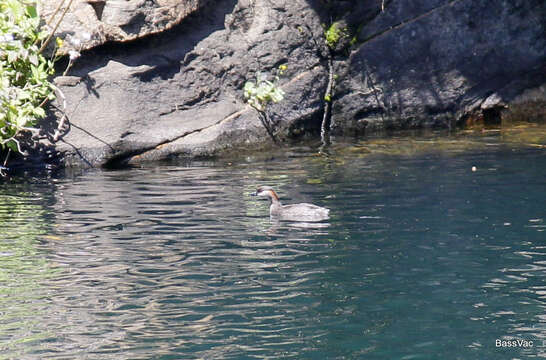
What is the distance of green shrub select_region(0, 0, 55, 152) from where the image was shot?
1348 cm

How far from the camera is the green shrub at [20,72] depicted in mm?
13477

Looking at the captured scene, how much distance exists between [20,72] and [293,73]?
5997mm

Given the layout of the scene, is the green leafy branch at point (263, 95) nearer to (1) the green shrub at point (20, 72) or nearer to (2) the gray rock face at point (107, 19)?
(2) the gray rock face at point (107, 19)

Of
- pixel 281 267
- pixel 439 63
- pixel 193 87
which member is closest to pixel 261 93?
pixel 193 87

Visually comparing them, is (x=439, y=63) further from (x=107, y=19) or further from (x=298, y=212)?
(x=298, y=212)

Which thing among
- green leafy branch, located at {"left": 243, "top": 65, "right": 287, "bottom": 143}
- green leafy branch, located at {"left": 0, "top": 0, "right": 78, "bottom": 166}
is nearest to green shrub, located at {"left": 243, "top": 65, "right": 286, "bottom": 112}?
green leafy branch, located at {"left": 243, "top": 65, "right": 287, "bottom": 143}

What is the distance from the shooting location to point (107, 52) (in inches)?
649

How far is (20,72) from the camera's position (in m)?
15.0

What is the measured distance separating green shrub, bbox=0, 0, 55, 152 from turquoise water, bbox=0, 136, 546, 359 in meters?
1.21

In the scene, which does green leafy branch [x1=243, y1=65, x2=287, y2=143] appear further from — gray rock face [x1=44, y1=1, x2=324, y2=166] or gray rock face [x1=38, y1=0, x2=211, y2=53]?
gray rock face [x1=38, y1=0, x2=211, y2=53]

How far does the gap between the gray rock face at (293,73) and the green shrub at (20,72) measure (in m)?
0.94

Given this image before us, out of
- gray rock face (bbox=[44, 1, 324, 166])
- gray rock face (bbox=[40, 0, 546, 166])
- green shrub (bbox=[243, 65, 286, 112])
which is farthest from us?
green shrub (bbox=[243, 65, 286, 112])

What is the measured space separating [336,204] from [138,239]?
3.05 metres

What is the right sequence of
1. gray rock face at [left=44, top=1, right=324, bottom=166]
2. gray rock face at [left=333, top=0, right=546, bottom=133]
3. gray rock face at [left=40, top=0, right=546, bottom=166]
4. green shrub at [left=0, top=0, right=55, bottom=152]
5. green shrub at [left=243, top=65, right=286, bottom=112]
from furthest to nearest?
gray rock face at [left=333, top=0, right=546, bottom=133]
green shrub at [left=243, top=65, right=286, bottom=112]
gray rock face at [left=40, top=0, right=546, bottom=166]
gray rock face at [left=44, top=1, right=324, bottom=166]
green shrub at [left=0, top=0, right=55, bottom=152]
